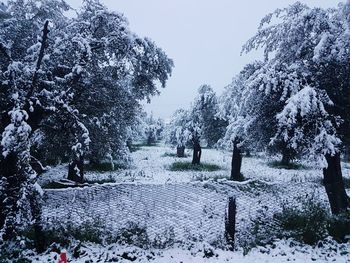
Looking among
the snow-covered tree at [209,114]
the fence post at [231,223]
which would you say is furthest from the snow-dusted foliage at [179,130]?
the fence post at [231,223]

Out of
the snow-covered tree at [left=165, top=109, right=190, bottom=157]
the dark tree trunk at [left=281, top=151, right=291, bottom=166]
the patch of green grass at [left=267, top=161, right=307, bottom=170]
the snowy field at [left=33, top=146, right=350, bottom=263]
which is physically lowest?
the snowy field at [left=33, top=146, right=350, bottom=263]

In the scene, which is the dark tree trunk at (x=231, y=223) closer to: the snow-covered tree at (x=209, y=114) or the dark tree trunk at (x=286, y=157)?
the dark tree trunk at (x=286, y=157)

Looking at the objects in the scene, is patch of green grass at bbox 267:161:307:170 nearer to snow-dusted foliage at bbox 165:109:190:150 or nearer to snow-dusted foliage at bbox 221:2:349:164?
snow-dusted foliage at bbox 165:109:190:150

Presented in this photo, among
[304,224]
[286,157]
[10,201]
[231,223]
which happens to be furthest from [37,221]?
[286,157]

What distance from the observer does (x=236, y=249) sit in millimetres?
7645

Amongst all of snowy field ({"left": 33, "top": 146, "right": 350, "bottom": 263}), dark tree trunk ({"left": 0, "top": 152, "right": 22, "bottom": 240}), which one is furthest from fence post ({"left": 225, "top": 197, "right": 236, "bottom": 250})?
dark tree trunk ({"left": 0, "top": 152, "right": 22, "bottom": 240})

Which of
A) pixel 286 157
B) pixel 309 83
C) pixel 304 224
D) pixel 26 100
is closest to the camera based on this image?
pixel 26 100

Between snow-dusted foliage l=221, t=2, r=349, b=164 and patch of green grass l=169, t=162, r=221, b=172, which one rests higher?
snow-dusted foliage l=221, t=2, r=349, b=164

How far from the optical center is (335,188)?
980cm

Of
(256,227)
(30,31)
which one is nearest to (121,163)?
(30,31)

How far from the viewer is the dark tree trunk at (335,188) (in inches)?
384

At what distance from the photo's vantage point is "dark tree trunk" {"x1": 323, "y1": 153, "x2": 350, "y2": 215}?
384 inches

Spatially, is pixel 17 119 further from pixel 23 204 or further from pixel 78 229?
pixel 78 229

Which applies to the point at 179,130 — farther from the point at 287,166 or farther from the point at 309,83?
the point at 309,83
